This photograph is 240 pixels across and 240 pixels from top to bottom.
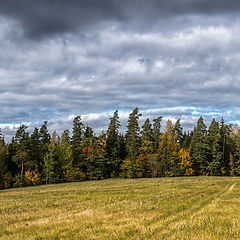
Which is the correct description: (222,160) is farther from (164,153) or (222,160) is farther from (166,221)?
(166,221)

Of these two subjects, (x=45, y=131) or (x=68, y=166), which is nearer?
(x=68, y=166)

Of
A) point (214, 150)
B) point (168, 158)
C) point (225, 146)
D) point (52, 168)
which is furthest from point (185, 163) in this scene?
point (52, 168)

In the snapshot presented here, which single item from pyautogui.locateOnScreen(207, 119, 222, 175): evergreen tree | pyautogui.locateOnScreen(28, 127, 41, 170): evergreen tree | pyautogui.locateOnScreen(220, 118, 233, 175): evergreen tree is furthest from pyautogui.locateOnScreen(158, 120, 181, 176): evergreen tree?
pyautogui.locateOnScreen(28, 127, 41, 170): evergreen tree

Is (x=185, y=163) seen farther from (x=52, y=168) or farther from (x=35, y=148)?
(x=35, y=148)

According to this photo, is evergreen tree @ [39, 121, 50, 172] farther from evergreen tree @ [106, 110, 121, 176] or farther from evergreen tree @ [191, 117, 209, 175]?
evergreen tree @ [191, 117, 209, 175]

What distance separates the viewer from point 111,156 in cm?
7862

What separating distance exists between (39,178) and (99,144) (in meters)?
18.1

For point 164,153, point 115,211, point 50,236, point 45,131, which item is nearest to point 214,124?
point 164,153

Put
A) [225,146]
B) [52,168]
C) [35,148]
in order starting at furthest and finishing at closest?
[225,146], [35,148], [52,168]

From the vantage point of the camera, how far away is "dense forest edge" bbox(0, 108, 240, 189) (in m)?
69.9

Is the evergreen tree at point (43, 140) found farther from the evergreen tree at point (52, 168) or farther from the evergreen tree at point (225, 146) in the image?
Answer: the evergreen tree at point (225, 146)

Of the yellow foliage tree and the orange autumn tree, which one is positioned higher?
the orange autumn tree

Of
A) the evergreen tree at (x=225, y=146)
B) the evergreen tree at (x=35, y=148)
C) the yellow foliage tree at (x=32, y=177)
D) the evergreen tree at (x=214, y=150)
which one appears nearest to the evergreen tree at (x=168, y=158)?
the evergreen tree at (x=214, y=150)

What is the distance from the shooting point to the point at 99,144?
75062mm
